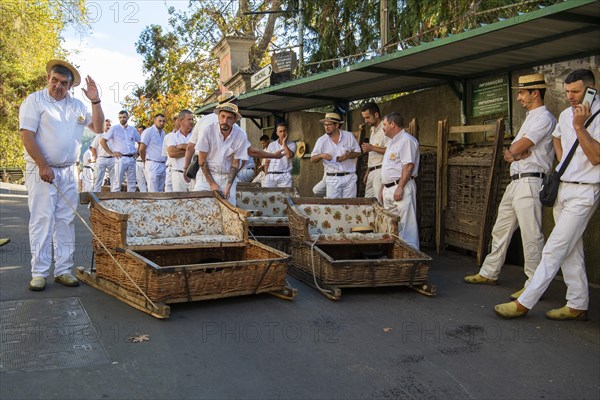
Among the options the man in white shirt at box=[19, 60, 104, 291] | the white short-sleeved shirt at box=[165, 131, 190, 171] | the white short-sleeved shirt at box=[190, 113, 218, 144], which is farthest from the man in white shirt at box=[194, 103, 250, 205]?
the white short-sleeved shirt at box=[165, 131, 190, 171]

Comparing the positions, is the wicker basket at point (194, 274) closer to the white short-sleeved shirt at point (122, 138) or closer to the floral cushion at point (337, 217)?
the floral cushion at point (337, 217)

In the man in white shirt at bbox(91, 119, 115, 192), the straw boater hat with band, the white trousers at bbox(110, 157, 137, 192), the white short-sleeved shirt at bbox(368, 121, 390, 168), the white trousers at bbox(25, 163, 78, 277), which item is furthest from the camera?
the man in white shirt at bbox(91, 119, 115, 192)

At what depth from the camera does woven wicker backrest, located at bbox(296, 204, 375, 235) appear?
303 inches

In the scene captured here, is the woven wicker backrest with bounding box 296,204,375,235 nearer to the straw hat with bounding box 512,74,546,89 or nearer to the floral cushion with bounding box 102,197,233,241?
the floral cushion with bounding box 102,197,233,241

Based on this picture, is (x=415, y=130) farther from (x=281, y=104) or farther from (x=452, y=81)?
(x=281, y=104)

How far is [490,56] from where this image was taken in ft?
25.5

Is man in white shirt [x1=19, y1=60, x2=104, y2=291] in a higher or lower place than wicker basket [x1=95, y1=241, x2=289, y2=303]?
higher

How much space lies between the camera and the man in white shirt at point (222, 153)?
24.4ft

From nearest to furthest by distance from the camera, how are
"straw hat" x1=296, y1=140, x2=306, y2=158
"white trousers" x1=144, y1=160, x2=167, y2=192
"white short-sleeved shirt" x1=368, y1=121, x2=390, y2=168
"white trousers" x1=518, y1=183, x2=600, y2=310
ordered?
"white trousers" x1=518, y1=183, x2=600, y2=310, "white short-sleeved shirt" x1=368, y1=121, x2=390, y2=168, "white trousers" x1=144, y1=160, x2=167, y2=192, "straw hat" x1=296, y1=140, x2=306, y2=158

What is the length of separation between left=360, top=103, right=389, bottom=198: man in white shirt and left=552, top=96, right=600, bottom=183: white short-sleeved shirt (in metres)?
3.65

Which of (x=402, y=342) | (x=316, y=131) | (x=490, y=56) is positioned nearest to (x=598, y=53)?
A: (x=490, y=56)

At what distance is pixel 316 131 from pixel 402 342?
31.5 feet

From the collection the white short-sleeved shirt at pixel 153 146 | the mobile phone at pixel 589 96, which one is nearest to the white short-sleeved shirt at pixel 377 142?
the mobile phone at pixel 589 96

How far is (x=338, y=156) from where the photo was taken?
934cm
